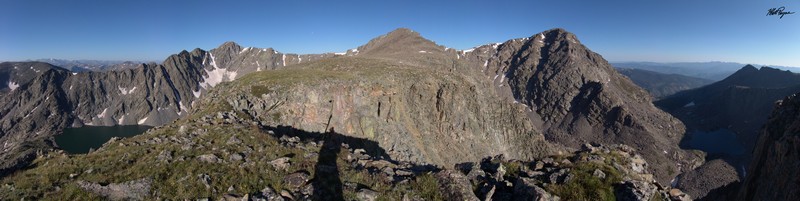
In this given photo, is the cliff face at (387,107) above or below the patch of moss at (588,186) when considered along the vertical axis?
below

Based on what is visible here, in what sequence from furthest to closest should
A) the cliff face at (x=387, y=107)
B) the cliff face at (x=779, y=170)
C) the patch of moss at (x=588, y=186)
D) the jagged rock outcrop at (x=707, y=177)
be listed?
the jagged rock outcrop at (x=707, y=177) < the cliff face at (x=387, y=107) < the cliff face at (x=779, y=170) < the patch of moss at (x=588, y=186)

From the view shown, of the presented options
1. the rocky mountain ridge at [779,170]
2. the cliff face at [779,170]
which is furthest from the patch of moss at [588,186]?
the rocky mountain ridge at [779,170]

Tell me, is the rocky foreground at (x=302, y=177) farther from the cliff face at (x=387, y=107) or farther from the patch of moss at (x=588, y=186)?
the cliff face at (x=387, y=107)

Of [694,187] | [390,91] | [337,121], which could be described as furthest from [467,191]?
[694,187]

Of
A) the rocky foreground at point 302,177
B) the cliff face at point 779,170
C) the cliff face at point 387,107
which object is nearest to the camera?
the rocky foreground at point 302,177

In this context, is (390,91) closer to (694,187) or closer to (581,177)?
(581,177)

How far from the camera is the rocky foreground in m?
15.5

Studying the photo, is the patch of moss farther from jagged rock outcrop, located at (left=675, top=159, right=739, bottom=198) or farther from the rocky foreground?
jagged rock outcrop, located at (left=675, top=159, right=739, bottom=198)

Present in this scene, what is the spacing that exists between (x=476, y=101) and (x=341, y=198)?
93.1 meters

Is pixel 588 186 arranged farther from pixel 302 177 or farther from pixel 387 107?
pixel 387 107

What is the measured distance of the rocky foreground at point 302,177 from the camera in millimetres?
15492

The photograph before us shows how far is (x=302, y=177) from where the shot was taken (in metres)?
18.5

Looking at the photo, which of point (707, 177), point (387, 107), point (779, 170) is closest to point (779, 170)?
point (779, 170)

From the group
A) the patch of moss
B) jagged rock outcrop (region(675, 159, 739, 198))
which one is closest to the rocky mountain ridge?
the patch of moss
